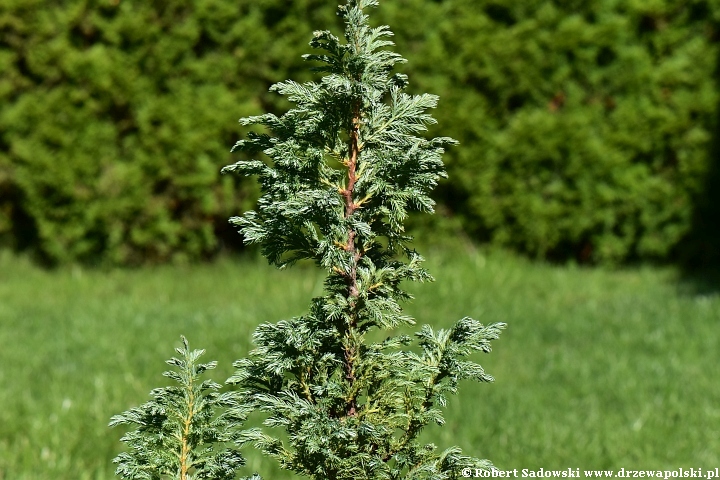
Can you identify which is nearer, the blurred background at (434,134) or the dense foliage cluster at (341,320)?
the dense foliage cluster at (341,320)

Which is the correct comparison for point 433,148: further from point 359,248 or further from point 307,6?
point 307,6

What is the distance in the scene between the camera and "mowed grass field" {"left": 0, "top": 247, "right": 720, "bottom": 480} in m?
4.00

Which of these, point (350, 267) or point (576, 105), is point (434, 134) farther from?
point (350, 267)

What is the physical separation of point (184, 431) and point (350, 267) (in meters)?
0.49

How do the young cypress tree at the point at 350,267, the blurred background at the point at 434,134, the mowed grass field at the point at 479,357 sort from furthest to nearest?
the blurred background at the point at 434,134 < the mowed grass field at the point at 479,357 < the young cypress tree at the point at 350,267

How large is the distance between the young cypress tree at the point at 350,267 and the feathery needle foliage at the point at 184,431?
0.26 feet

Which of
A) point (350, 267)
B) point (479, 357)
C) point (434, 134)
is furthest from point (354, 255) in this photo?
point (434, 134)

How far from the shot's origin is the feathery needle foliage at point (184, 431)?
1796 millimetres

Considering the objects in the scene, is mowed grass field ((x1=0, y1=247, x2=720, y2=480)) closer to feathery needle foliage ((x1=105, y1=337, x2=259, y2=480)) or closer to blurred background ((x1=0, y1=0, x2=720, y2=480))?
blurred background ((x1=0, y1=0, x2=720, y2=480))

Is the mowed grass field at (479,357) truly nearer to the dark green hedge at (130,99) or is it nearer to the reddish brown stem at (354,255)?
the dark green hedge at (130,99)

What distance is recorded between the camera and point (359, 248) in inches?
72.2

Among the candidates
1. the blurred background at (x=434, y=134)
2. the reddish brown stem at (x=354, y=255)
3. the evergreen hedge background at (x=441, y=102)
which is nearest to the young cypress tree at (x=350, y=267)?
the reddish brown stem at (x=354, y=255)

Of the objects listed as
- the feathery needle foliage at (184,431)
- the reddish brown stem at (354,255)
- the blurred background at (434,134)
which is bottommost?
the feathery needle foliage at (184,431)

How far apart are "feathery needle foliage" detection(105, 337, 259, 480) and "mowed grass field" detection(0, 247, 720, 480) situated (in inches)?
76.2
